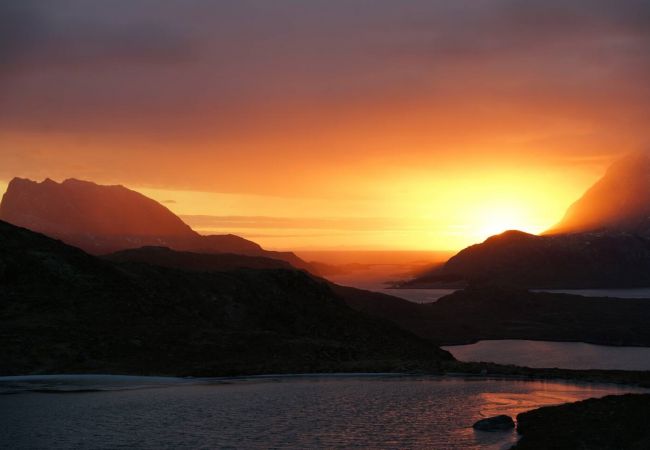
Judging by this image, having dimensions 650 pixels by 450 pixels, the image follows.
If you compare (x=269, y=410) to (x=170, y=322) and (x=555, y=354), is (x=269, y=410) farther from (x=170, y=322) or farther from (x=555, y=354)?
(x=555, y=354)

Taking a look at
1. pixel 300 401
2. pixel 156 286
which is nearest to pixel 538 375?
pixel 300 401

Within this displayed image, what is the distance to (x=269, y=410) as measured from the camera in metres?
43.2

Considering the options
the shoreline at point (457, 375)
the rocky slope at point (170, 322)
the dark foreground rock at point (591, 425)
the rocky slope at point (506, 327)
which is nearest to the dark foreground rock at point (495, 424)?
the dark foreground rock at point (591, 425)

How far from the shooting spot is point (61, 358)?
2488 inches

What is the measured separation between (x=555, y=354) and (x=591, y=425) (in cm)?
10727

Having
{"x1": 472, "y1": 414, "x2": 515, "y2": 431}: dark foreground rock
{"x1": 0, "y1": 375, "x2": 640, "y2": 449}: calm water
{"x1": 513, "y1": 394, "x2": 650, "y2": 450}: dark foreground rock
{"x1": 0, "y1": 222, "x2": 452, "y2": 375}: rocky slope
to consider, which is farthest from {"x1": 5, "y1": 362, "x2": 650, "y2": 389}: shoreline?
{"x1": 472, "y1": 414, "x2": 515, "y2": 431}: dark foreground rock

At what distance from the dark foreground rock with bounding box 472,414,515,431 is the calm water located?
0.67m

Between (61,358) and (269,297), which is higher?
(269,297)

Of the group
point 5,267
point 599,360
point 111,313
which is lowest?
point 599,360

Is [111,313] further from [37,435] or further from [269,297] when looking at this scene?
[37,435]

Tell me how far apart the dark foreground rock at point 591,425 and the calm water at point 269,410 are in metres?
1.79

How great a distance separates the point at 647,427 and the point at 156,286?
72.2 m

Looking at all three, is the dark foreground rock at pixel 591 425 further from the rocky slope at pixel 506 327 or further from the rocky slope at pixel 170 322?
the rocky slope at pixel 506 327

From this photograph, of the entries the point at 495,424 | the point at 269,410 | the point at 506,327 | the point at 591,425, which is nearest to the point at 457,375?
the point at 269,410
